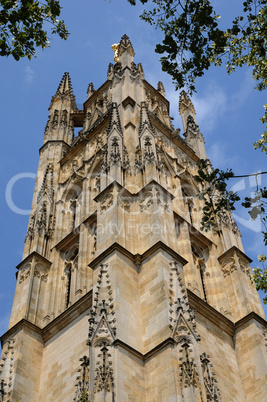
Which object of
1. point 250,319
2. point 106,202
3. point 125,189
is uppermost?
point 125,189

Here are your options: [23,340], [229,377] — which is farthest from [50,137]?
[229,377]

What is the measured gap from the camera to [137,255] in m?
19.0

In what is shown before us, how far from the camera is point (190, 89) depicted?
1391cm

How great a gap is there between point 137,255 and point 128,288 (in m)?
1.48

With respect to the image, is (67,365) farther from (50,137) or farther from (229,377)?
(50,137)

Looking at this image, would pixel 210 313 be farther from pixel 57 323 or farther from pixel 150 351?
pixel 57 323

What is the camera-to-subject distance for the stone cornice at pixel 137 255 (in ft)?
61.2

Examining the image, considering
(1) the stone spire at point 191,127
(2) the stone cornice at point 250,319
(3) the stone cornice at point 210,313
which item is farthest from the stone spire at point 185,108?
(3) the stone cornice at point 210,313

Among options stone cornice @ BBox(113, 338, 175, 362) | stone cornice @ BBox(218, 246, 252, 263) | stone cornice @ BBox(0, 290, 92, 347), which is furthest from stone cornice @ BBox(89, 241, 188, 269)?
stone cornice @ BBox(218, 246, 252, 263)

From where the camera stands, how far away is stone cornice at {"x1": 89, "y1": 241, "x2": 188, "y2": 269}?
61.2ft

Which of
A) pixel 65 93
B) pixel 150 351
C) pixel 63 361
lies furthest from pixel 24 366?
pixel 65 93

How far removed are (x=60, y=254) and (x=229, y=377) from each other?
8.74m

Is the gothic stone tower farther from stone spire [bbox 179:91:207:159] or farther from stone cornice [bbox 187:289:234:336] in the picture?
stone spire [bbox 179:91:207:159]

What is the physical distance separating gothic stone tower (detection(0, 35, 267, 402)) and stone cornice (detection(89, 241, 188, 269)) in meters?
0.03
